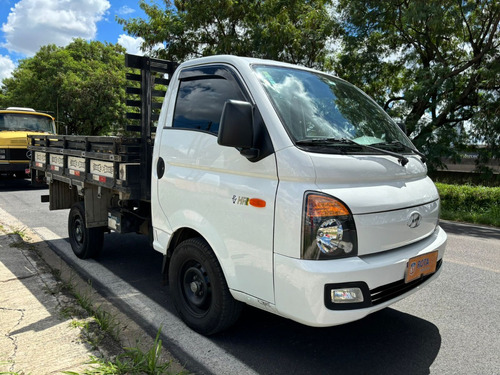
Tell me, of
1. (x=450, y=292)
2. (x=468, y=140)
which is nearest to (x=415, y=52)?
(x=468, y=140)

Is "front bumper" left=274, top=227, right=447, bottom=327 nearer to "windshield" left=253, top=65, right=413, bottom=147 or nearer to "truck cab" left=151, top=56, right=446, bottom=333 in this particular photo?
"truck cab" left=151, top=56, right=446, bottom=333

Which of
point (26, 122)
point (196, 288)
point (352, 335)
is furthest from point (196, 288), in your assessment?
point (26, 122)

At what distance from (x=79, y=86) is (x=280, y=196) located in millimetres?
29673

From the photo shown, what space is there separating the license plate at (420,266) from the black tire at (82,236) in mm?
3918

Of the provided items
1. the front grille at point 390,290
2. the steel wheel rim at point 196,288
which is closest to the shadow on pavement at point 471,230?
the front grille at point 390,290

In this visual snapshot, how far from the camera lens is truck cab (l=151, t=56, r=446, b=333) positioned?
2.44 metres

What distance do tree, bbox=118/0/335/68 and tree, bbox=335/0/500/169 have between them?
109 centimetres

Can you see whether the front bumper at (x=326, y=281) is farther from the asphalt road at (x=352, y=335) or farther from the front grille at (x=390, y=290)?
the asphalt road at (x=352, y=335)

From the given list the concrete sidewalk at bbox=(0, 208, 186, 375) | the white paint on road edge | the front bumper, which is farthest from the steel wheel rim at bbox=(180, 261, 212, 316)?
the front bumper

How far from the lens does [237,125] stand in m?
2.58

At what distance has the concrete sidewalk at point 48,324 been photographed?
276 cm

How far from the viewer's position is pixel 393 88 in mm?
16781

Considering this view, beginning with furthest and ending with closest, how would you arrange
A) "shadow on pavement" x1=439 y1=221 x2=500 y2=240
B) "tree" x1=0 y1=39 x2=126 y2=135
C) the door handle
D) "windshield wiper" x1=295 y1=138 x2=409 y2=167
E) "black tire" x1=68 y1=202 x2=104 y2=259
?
"tree" x1=0 y1=39 x2=126 y2=135 → "shadow on pavement" x1=439 y1=221 x2=500 y2=240 → "black tire" x1=68 y1=202 x2=104 y2=259 → the door handle → "windshield wiper" x1=295 y1=138 x2=409 y2=167

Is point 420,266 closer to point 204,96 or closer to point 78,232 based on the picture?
point 204,96
